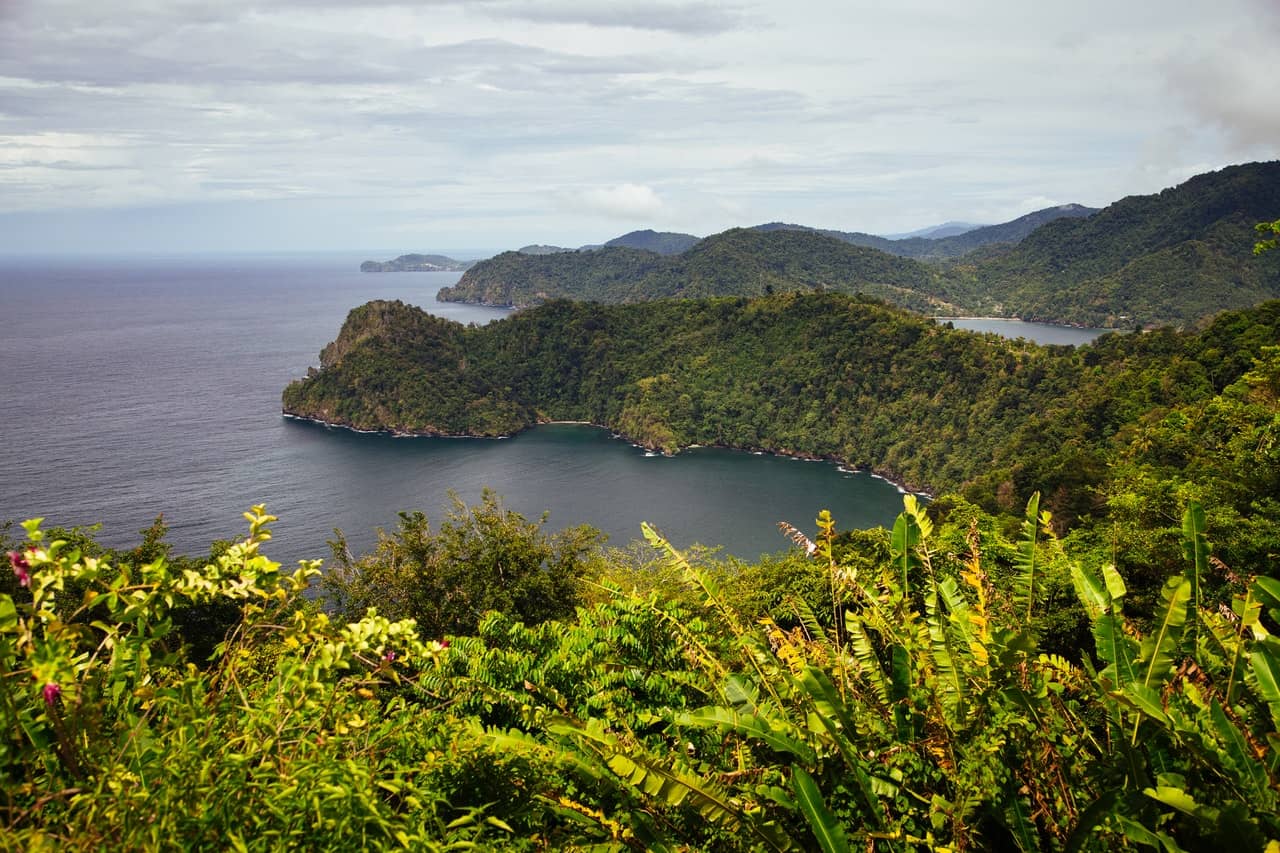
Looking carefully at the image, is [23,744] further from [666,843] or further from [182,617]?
[182,617]

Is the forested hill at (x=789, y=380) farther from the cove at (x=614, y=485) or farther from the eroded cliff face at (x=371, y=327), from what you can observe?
the cove at (x=614, y=485)

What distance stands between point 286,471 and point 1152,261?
155955 mm

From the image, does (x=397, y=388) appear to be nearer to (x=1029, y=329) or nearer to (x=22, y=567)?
(x=22, y=567)

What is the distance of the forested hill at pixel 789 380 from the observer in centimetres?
4959

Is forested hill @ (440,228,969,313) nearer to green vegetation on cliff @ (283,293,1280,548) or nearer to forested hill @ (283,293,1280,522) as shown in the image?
forested hill @ (283,293,1280,522)

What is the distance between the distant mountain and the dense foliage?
0.28 meters

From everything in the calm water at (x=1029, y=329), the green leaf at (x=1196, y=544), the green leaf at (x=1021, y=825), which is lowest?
the green leaf at (x=1021, y=825)

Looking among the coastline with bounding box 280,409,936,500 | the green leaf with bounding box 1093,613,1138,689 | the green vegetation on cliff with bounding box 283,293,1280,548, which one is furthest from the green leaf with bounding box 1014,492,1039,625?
the coastline with bounding box 280,409,936,500

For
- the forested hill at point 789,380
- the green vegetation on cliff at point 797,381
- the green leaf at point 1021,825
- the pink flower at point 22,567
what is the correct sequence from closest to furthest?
the pink flower at point 22,567 < the green leaf at point 1021,825 < the green vegetation on cliff at point 797,381 < the forested hill at point 789,380

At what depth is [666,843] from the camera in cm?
344

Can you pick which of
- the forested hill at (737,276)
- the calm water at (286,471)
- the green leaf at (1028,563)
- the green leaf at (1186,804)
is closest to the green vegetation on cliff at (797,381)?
the calm water at (286,471)

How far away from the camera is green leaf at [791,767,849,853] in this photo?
9.75 ft

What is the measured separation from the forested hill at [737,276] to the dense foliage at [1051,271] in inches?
15.2

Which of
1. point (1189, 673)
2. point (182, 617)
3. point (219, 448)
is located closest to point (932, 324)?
point (219, 448)
